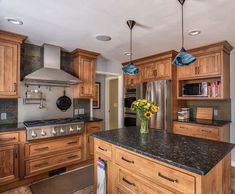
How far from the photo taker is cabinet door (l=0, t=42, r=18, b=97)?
103 inches

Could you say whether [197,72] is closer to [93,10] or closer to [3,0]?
[93,10]

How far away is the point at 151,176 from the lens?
1.40m

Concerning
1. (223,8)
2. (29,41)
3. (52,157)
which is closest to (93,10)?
(223,8)

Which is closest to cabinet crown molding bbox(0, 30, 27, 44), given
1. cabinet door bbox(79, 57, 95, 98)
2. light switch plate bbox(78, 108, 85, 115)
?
cabinet door bbox(79, 57, 95, 98)

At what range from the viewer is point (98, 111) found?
549 cm

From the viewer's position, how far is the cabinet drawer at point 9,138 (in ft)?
7.90

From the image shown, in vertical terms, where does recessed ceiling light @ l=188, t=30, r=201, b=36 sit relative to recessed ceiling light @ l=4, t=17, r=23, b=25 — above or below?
below

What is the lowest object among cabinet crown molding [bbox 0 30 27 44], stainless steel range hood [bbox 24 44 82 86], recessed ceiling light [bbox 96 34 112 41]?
stainless steel range hood [bbox 24 44 82 86]

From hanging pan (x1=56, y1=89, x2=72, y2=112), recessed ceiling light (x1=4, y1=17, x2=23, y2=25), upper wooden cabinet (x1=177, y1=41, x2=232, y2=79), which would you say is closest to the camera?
recessed ceiling light (x1=4, y1=17, x2=23, y2=25)

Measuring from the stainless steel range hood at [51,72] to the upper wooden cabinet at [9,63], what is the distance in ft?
0.97

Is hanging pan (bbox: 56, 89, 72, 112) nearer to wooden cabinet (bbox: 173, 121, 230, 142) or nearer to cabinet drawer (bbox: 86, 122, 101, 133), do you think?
cabinet drawer (bbox: 86, 122, 101, 133)

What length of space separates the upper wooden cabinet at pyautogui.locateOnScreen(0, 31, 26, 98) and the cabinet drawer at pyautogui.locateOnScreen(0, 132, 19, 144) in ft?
2.13

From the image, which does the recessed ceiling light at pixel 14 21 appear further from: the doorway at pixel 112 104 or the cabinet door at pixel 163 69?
the doorway at pixel 112 104

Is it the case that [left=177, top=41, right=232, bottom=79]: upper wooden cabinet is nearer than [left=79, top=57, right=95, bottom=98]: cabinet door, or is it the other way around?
[left=177, top=41, right=232, bottom=79]: upper wooden cabinet
